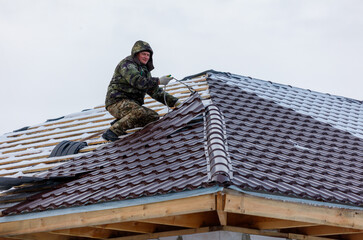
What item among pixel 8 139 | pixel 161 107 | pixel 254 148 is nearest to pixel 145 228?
pixel 254 148

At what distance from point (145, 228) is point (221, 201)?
1672mm

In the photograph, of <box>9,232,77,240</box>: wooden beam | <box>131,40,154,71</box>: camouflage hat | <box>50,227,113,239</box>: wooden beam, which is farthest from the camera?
<box>131,40,154,71</box>: camouflage hat

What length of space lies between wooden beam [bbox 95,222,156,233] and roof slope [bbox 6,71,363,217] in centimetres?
35

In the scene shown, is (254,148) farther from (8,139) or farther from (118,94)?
(8,139)

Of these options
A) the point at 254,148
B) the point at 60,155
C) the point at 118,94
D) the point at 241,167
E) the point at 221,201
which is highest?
the point at 118,94

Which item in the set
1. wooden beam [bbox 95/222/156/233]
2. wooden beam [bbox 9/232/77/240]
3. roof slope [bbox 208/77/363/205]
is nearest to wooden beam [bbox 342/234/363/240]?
roof slope [bbox 208/77/363/205]

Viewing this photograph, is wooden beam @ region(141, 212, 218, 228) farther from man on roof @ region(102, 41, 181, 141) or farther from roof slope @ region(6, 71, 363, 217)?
man on roof @ region(102, 41, 181, 141)

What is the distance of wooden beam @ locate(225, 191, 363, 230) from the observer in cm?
498

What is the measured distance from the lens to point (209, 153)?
237 inches

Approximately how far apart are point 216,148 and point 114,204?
1150 mm

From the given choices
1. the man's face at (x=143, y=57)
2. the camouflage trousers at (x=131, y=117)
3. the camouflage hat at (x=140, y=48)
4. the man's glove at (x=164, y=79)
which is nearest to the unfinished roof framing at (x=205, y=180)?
the camouflage trousers at (x=131, y=117)

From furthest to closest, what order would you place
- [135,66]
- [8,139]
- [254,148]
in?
[8,139] → [135,66] → [254,148]

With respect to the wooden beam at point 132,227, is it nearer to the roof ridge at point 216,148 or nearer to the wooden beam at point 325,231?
the roof ridge at point 216,148

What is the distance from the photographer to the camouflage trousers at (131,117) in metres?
8.76
